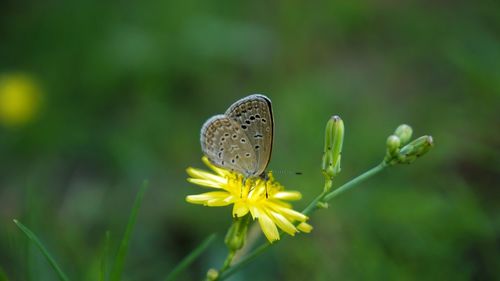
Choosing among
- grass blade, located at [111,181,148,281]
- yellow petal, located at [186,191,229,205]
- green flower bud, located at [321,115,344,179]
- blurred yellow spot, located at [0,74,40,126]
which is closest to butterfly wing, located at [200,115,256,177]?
yellow petal, located at [186,191,229,205]

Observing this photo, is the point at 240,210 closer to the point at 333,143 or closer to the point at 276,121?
the point at 333,143

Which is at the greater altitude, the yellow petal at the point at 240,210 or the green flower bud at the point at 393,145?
the green flower bud at the point at 393,145

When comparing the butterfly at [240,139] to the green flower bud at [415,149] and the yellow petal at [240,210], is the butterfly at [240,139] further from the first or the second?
the green flower bud at [415,149]

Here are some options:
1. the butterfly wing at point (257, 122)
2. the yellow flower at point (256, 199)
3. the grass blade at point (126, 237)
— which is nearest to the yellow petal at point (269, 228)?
the yellow flower at point (256, 199)

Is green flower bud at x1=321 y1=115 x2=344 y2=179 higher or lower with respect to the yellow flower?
higher

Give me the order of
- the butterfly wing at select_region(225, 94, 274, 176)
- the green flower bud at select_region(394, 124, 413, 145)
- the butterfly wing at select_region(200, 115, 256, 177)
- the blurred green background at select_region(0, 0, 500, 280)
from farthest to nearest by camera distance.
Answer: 1. the blurred green background at select_region(0, 0, 500, 280)
2. the butterfly wing at select_region(200, 115, 256, 177)
3. the butterfly wing at select_region(225, 94, 274, 176)
4. the green flower bud at select_region(394, 124, 413, 145)

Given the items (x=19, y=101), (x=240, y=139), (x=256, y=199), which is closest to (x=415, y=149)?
(x=256, y=199)

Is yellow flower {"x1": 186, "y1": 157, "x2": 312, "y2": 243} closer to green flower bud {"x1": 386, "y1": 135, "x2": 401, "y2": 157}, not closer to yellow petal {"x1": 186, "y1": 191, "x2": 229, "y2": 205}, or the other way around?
yellow petal {"x1": 186, "y1": 191, "x2": 229, "y2": 205}
